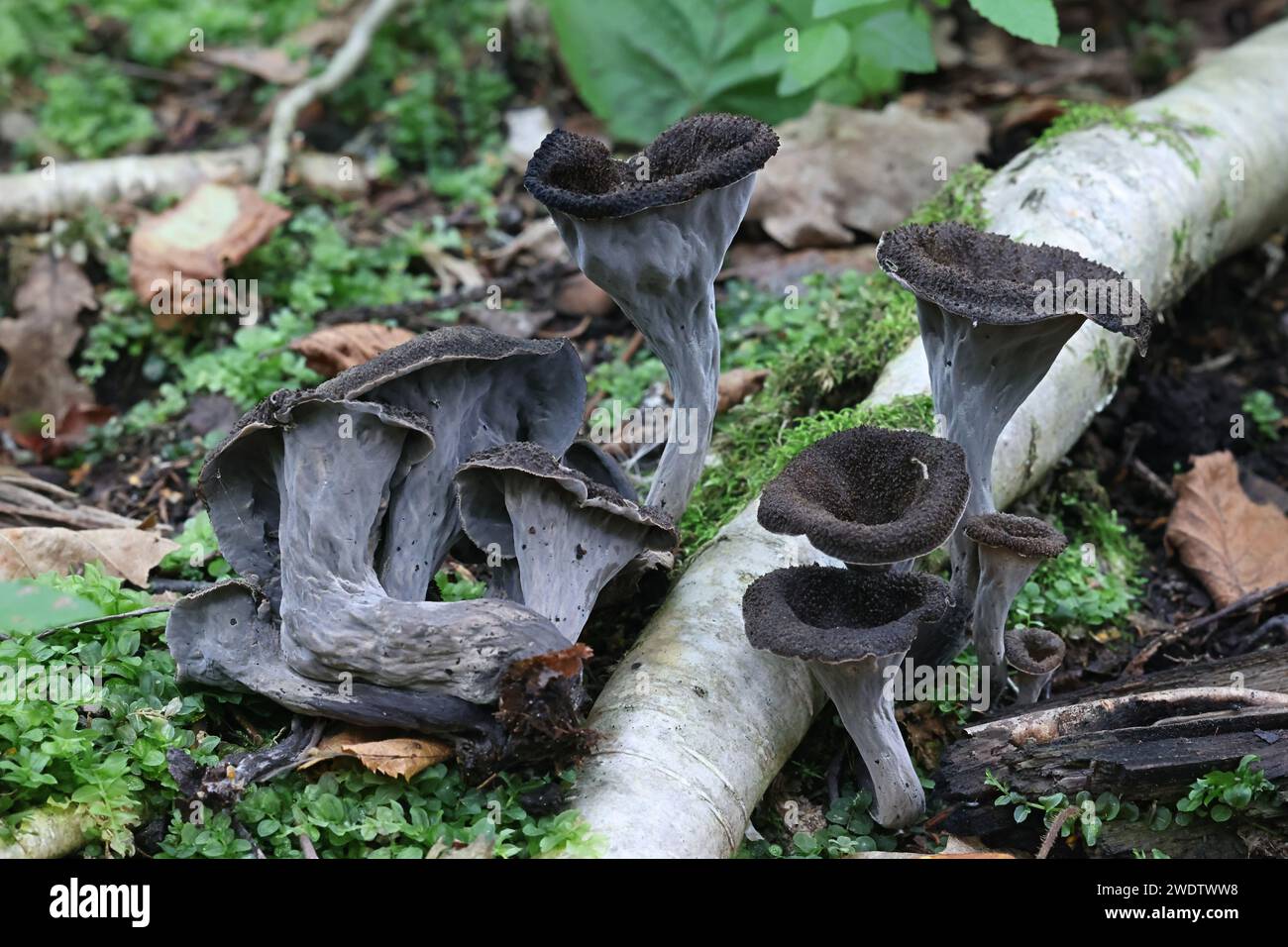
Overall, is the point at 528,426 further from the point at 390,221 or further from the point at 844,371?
the point at 390,221

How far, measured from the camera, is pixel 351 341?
19.0 feet

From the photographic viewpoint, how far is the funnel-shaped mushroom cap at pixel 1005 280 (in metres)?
3.31

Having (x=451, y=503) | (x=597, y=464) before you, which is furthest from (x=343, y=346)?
(x=451, y=503)

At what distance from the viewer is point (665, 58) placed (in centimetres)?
752

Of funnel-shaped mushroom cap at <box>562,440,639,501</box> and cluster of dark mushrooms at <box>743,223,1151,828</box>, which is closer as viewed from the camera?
cluster of dark mushrooms at <box>743,223,1151,828</box>

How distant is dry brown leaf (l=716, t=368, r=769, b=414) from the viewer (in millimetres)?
5547

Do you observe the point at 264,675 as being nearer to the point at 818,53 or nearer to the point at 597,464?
the point at 597,464

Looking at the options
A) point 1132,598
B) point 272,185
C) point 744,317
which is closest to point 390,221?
point 272,185

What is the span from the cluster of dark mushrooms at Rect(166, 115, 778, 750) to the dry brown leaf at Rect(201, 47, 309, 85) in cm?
563

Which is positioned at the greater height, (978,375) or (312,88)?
(312,88)

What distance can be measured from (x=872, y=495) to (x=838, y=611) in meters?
0.35

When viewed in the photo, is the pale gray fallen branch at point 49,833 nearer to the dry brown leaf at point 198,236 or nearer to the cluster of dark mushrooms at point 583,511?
the cluster of dark mushrooms at point 583,511

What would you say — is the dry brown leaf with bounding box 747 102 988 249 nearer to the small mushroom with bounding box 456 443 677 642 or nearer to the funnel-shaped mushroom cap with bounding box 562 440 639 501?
the funnel-shaped mushroom cap with bounding box 562 440 639 501

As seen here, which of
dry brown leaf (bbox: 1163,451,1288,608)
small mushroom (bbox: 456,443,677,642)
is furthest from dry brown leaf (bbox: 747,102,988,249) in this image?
small mushroom (bbox: 456,443,677,642)
